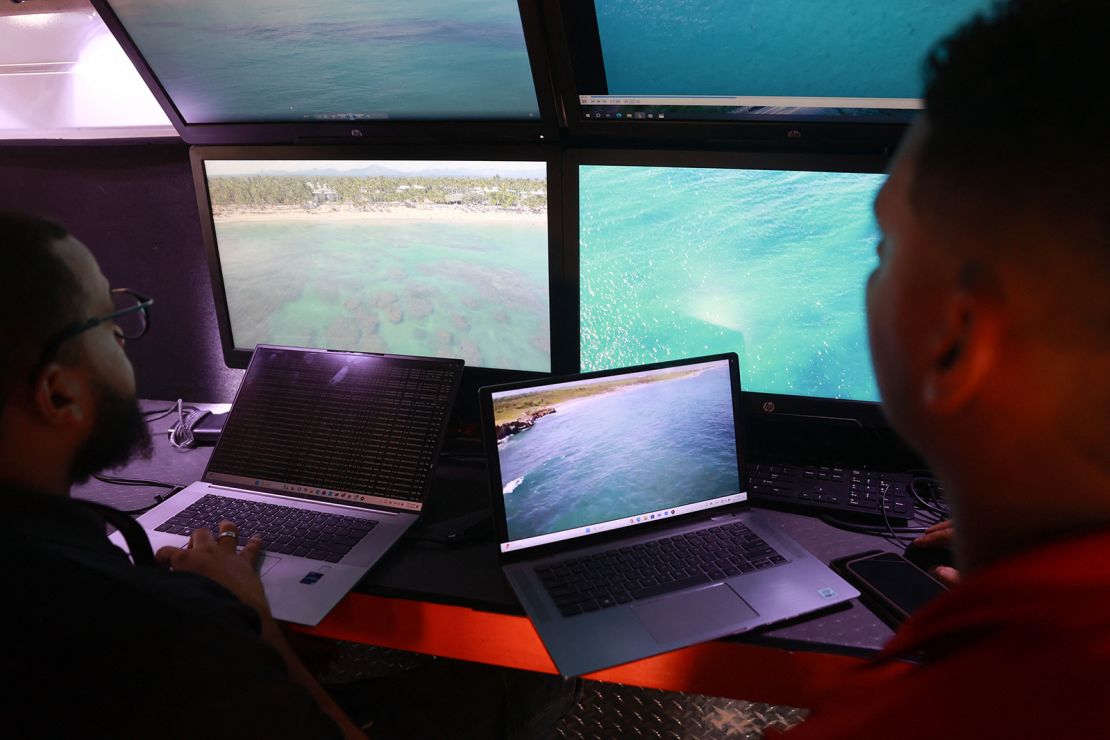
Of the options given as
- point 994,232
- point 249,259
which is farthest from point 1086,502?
point 249,259

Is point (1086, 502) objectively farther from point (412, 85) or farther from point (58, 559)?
point (412, 85)

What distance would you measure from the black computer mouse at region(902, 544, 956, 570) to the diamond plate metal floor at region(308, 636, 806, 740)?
65 cm

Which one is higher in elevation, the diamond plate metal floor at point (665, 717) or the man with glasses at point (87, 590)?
the man with glasses at point (87, 590)

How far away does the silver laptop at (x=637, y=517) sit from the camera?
0.92 meters

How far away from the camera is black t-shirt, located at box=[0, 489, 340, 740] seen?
60 centimetres

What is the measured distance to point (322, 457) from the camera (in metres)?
1.20

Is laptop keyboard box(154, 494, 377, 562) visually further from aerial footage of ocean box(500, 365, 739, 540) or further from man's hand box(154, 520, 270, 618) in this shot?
aerial footage of ocean box(500, 365, 739, 540)

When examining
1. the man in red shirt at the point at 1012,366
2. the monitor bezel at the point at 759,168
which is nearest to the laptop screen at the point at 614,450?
the monitor bezel at the point at 759,168

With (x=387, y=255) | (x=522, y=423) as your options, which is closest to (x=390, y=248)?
(x=387, y=255)

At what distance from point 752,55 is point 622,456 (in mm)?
643

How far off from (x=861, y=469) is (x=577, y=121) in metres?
0.80

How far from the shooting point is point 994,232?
420mm

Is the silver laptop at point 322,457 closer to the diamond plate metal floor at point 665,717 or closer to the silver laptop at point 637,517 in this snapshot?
the silver laptop at point 637,517

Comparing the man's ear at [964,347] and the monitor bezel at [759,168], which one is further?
the monitor bezel at [759,168]
